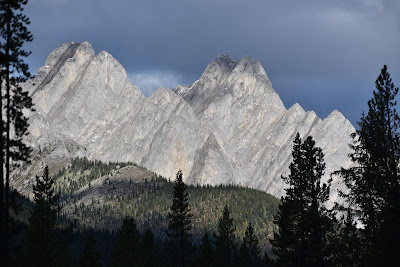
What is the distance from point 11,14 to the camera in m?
28.2

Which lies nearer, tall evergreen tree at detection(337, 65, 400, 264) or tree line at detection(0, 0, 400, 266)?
tree line at detection(0, 0, 400, 266)

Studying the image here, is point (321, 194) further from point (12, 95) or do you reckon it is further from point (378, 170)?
point (12, 95)

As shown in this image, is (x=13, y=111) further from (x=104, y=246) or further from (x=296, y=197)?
(x=104, y=246)

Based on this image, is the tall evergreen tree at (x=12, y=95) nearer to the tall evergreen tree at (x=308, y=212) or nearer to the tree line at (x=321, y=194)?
the tree line at (x=321, y=194)

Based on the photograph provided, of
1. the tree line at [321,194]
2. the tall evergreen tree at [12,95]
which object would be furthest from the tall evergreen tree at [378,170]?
the tall evergreen tree at [12,95]

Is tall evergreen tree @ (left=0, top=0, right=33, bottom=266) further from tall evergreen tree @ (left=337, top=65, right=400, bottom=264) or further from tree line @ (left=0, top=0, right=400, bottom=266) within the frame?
tall evergreen tree @ (left=337, top=65, right=400, bottom=264)

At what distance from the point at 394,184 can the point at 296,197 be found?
13.6 meters

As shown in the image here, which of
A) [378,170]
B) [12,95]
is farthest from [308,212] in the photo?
[12,95]

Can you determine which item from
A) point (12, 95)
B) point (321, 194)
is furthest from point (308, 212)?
point (12, 95)

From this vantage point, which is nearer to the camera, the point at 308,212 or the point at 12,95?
the point at 12,95

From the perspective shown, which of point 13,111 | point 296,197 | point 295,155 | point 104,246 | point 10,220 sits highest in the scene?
point 104,246

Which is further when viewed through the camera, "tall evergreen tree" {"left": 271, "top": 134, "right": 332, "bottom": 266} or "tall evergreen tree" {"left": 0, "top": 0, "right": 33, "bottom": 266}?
"tall evergreen tree" {"left": 271, "top": 134, "right": 332, "bottom": 266}

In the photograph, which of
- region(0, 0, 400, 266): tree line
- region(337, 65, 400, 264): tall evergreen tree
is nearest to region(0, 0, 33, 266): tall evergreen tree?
region(0, 0, 400, 266): tree line

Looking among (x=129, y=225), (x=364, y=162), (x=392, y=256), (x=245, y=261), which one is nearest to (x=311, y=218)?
(x=364, y=162)
